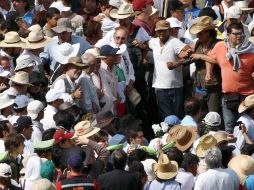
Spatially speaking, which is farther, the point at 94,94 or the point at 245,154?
the point at 94,94

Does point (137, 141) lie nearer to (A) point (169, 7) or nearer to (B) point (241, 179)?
(B) point (241, 179)

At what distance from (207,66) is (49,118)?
2.77 metres

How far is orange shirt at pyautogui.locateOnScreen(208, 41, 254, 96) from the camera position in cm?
1959

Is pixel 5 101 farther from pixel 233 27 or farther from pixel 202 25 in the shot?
pixel 233 27

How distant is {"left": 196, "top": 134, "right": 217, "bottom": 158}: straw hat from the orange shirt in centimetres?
228

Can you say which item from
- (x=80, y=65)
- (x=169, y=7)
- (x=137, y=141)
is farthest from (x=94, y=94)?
(x=169, y=7)

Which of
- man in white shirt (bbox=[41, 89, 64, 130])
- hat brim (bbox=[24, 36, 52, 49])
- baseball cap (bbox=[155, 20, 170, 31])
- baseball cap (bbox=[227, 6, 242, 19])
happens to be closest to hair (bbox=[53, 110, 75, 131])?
man in white shirt (bbox=[41, 89, 64, 130])

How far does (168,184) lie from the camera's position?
15.9 meters

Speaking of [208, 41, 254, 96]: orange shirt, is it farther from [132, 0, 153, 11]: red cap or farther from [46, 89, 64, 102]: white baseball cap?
[132, 0, 153, 11]: red cap

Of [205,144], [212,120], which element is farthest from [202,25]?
[205,144]

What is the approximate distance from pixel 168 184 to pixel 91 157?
1485mm

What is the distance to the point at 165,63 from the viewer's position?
20.6 metres

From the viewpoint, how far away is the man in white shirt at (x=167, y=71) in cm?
2047

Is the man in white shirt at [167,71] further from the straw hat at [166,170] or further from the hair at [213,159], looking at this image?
the straw hat at [166,170]
